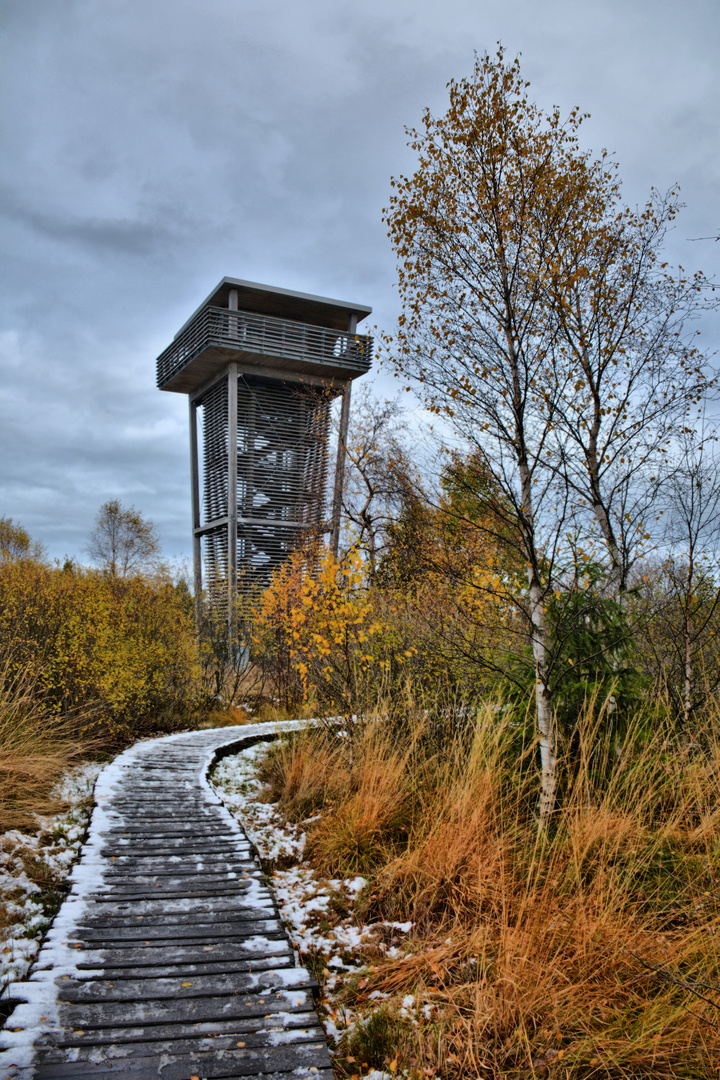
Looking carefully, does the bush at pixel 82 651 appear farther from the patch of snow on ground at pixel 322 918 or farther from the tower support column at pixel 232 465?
the tower support column at pixel 232 465

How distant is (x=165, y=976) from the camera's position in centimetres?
294

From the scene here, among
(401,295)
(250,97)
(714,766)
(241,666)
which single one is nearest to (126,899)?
(714,766)

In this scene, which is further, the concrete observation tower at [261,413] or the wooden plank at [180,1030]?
the concrete observation tower at [261,413]

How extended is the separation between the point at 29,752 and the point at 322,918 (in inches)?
136

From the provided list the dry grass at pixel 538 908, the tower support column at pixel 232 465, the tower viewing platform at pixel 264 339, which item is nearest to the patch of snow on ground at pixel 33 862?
the dry grass at pixel 538 908

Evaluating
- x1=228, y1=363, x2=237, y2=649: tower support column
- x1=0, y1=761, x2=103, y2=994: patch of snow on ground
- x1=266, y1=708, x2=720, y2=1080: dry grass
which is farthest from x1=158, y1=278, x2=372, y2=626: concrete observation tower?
x1=266, y1=708, x2=720, y2=1080: dry grass

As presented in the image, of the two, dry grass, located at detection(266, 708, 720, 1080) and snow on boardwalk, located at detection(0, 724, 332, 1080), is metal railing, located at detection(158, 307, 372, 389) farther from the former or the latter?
snow on boardwalk, located at detection(0, 724, 332, 1080)

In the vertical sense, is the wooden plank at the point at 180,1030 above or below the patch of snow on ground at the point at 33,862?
below

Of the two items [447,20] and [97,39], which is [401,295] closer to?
[447,20]

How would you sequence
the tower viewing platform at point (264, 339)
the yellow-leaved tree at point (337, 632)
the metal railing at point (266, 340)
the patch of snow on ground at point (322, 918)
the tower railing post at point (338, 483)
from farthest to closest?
1. the tower viewing platform at point (264, 339)
2. the metal railing at point (266, 340)
3. the tower railing post at point (338, 483)
4. the yellow-leaved tree at point (337, 632)
5. the patch of snow on ground at point (322, 918)

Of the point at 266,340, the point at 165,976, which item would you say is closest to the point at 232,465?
the point at 266,340

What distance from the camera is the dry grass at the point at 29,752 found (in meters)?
4.74

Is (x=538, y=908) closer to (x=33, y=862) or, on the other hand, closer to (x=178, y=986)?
(x=178, y=986)

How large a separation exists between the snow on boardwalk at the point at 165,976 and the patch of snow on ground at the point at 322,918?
184 mm
